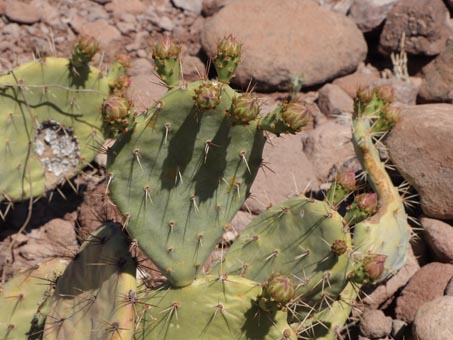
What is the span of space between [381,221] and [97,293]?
5.14 ft

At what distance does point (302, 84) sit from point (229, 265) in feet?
7.60

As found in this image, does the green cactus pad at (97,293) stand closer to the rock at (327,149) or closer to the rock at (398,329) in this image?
the rock at (398,329)

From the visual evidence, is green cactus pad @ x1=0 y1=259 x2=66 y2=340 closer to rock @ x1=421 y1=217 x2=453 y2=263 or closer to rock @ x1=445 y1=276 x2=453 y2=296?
rock @ x1=445 y1=276 x2=453 y2=296

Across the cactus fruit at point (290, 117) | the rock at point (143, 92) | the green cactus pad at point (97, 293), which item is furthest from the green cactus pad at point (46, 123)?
the cactus fruit at point (290, 117)

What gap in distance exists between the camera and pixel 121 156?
2541mm

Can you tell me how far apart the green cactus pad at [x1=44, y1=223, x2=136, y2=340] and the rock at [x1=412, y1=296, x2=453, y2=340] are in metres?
1.51

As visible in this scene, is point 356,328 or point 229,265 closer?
point 229,265

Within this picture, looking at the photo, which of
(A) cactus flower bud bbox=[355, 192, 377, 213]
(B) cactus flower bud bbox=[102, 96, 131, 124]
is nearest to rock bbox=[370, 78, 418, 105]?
(A) cactus flower bud bbox=[355, 192, 377, 213]

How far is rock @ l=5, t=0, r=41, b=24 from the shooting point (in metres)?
5.26

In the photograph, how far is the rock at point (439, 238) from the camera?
403 cm

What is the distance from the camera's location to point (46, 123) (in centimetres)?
402

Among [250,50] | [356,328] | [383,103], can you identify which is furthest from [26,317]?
[250,50]

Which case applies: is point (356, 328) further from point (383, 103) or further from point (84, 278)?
point (84, 278)

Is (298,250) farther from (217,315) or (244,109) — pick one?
(244,109)
